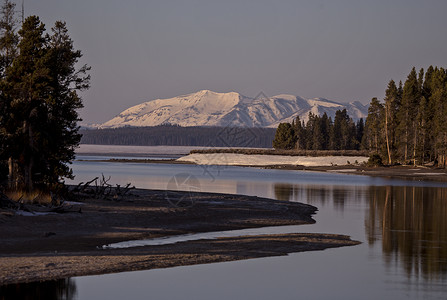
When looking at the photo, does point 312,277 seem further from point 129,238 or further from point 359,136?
point 359,136

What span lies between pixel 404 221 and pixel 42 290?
71.2 ft

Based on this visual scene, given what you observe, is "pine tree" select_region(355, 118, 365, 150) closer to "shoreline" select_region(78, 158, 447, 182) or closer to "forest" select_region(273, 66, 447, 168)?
"forest" select_region(273, 66, 447, 168)

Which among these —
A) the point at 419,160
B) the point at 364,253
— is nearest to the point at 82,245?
the point at 364,253

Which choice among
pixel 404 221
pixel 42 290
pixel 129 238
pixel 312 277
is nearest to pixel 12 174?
pixel 129 238

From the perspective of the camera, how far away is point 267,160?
5177 inches

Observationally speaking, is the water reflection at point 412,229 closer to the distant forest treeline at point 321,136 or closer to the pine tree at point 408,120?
the pine tree at point 408,120

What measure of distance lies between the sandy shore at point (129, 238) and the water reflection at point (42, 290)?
36 cm

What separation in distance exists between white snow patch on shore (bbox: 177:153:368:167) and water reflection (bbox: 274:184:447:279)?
59267mm

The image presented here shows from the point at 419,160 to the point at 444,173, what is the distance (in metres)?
12.8

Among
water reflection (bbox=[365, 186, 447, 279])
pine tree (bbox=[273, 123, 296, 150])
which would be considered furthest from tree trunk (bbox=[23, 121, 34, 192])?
pine tree (bbox=[273, 123, 296, 150])

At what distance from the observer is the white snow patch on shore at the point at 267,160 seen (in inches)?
4584

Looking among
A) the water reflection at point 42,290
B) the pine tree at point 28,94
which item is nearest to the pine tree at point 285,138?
the pine tree at point 28,94

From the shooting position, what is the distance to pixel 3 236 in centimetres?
2150

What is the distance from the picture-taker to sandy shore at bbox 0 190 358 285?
1803 cm
